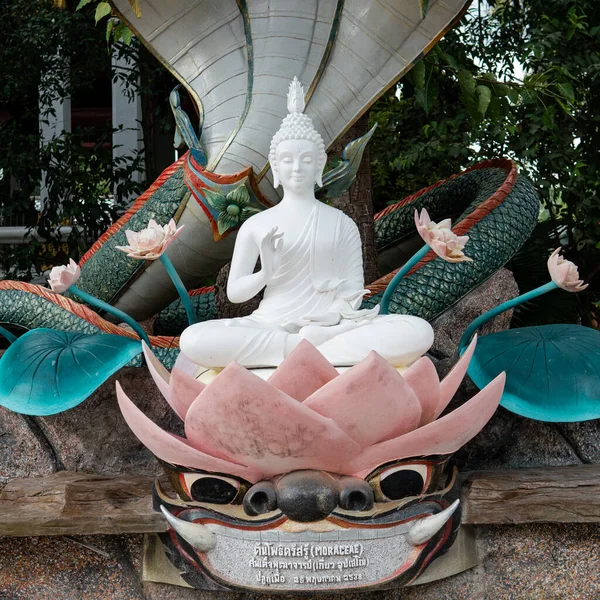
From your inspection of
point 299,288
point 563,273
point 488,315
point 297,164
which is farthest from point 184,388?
point 563,273

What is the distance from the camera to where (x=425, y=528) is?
367 centimetres

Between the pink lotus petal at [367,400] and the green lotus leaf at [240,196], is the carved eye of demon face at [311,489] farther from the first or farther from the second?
the green lotus leaf at [240,196]

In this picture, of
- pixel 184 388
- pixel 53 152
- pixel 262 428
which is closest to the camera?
pixel 262 428

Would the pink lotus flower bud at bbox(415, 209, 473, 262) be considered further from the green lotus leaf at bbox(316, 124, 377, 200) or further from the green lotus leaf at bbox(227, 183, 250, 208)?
the green lotus leaf at bbox(227, 183, 250, 208)

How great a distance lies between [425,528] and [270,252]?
1.27 metres

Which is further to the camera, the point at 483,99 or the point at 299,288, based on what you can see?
the point at 483,99

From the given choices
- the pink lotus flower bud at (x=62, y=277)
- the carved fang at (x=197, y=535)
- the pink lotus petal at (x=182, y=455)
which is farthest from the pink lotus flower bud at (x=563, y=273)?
the pink lotus flower bud at (x=62, y=277)

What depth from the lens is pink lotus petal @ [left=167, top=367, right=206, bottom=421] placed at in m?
3.73

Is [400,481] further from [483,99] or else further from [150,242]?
[483,99]

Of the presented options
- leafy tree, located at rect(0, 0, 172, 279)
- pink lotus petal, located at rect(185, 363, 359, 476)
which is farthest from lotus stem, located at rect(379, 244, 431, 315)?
leafy tree, located at rect(0, 0, 172, 279)

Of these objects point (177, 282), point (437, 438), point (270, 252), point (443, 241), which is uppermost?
point (443, 241)

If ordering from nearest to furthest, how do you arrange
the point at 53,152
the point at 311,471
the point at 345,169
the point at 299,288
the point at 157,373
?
the point at 311,471 → the point at 157,373 → the point at 299,288 → the point at 345,169 → the point at 53,152

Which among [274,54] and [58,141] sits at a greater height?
[274,54]

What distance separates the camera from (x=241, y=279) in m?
4.14
